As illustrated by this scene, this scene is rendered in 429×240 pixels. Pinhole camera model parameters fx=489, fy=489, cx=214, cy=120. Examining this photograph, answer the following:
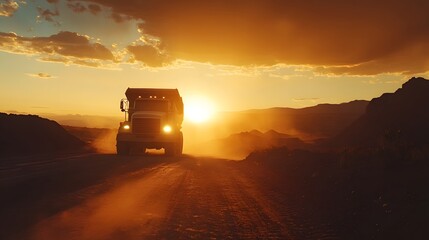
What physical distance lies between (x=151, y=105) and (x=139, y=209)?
23480 millimetres

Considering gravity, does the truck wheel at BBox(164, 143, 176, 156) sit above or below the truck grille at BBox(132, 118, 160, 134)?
below

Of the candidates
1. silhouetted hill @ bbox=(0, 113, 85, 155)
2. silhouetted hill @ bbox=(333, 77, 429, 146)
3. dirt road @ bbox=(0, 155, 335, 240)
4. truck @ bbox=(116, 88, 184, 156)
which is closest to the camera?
dirt road @ bbox=(0, 155, 335, 240)

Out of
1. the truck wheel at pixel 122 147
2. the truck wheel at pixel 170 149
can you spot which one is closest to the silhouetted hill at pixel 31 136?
the truck wheel at pixel 122 147

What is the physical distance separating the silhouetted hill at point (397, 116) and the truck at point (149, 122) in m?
21.1

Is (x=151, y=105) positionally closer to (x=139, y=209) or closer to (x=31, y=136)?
(x=31, y=136)

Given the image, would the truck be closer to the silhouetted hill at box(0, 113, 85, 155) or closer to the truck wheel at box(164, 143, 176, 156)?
the truck wheel at box(164, 143, 176, 156)

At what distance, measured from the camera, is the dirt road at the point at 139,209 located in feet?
26.7

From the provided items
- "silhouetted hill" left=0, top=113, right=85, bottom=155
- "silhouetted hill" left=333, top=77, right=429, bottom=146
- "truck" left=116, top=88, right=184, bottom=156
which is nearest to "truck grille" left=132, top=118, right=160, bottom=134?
"truck" left=116, top=88, right=184, bottom=156

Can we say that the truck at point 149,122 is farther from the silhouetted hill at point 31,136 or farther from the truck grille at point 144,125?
the silhouetted hill at point 31,136

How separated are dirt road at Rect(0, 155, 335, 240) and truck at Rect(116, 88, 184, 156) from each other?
15.6 m

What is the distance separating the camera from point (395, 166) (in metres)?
15.0

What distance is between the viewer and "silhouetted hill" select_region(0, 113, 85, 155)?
3595 centimetres

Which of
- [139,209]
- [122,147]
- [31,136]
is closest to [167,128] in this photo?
[122,147]

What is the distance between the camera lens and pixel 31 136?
40.8 metres
